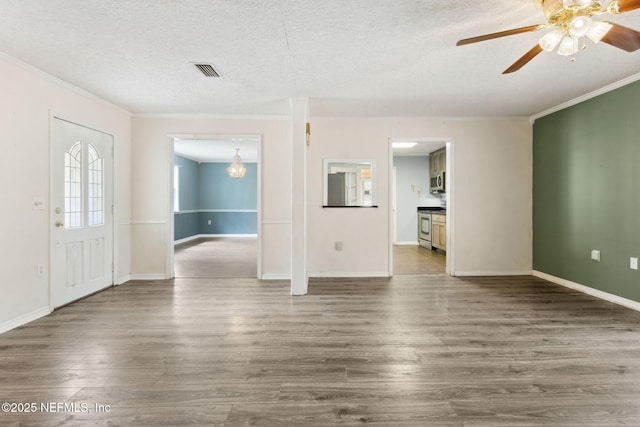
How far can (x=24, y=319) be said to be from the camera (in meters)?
2.91

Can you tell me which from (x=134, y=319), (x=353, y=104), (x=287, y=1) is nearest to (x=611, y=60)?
(x=353, y=104)

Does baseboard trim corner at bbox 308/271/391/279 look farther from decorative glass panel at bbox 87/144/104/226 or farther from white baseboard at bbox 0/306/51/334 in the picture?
white baseboard at bbox 0/306/51/334

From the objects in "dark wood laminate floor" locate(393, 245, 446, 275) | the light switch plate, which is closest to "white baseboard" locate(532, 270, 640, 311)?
"dark wood laminate floor" locate(393, 245, 446, 275)

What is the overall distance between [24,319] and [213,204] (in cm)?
741

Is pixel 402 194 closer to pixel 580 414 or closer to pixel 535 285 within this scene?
pixel 535 285

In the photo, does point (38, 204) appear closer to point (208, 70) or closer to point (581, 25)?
point (208, 70)

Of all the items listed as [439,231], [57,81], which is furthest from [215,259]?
[439,231]

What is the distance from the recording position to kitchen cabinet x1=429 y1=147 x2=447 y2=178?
23.0 ft

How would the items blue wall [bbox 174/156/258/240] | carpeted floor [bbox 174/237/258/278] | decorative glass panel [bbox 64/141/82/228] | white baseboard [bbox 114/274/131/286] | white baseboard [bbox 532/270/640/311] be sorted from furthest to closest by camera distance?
blue wall [bbox 174/156/258/240]
carpeted floor [bbox 174/237/258/278]
white baseboard [bbox 114/274/131/286]
decorative glass panel [bbox 64/141/82/228]
white baseboard [bbox 532/270/640/311]

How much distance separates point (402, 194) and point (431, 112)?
394 centimetres

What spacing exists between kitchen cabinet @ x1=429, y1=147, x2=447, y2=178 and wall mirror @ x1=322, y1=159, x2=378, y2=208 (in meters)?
3.06

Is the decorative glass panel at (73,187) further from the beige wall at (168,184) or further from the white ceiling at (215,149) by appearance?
the white ceiling at (215,149)

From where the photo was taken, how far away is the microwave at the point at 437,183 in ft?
23.6

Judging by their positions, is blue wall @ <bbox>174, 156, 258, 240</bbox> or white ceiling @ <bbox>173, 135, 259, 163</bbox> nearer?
white ceiling @ <bbox>173, 135, 259, 163</bbox>
